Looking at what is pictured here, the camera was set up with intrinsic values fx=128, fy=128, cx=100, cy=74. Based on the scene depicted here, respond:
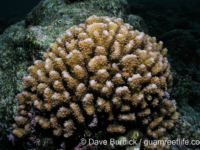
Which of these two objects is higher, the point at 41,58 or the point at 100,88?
the point at 41,58

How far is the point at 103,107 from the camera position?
1991mm

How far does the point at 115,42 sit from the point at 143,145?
1.84m

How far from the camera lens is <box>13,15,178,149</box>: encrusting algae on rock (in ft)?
6.56

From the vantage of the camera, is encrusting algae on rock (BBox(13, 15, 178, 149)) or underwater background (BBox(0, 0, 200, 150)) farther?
underwater background (BBox(0, 0, 200, 150))

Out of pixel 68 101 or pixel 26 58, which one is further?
pixel 26 58

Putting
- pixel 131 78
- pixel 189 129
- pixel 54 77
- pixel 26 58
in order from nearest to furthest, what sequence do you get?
1. pixel 131 78
2. pixel 54 77
3. pixel 189 129
4. pixel 26 58

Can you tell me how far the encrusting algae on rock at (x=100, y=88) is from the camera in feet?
6.56

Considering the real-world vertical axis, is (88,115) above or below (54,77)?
below

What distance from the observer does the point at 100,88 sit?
207cm

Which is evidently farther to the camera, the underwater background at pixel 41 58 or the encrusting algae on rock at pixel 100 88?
the underwater background at pixel 41 58

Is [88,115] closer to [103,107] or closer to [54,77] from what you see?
[103,107]

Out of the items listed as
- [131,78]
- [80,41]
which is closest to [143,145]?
[131,78]

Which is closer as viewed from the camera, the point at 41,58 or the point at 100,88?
the point at 100,88

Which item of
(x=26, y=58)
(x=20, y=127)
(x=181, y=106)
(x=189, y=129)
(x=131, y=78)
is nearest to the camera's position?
(x=131, y=78)
